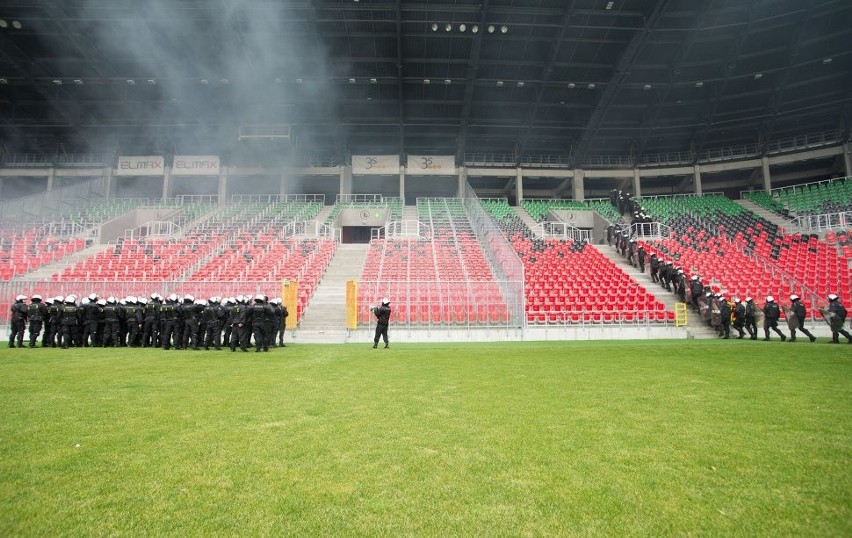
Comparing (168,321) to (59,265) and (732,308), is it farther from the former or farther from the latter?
(732,308)

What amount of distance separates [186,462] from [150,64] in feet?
97.2

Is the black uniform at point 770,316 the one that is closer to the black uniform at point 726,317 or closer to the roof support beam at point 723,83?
the black uniform at point 726,317

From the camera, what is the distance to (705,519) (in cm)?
203

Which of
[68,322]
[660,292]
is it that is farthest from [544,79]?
[68,322]

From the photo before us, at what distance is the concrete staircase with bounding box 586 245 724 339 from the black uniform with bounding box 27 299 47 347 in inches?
780

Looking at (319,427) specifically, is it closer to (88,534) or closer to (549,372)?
(88,534)

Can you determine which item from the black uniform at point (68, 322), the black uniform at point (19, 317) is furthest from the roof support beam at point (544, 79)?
the black uniform at point (19, 317)

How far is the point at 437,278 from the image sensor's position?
655 inches

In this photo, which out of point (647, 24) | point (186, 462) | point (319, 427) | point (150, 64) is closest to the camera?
point (186, 462)

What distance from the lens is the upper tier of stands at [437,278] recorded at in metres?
14.2

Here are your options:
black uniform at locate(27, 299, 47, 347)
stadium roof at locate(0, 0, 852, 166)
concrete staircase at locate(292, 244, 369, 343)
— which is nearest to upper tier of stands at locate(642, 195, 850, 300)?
stadium roof at locate(0, 0, 852, 166)

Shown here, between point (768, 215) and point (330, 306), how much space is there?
29.1 m

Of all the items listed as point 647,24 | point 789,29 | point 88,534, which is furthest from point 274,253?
point 789,29

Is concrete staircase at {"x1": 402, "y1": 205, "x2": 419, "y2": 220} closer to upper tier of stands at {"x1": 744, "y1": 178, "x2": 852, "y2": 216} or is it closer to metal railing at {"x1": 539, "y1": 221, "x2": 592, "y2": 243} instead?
metal railing at {"x1": 539, "y1": 221, "x2": 592, "y2": 243}
